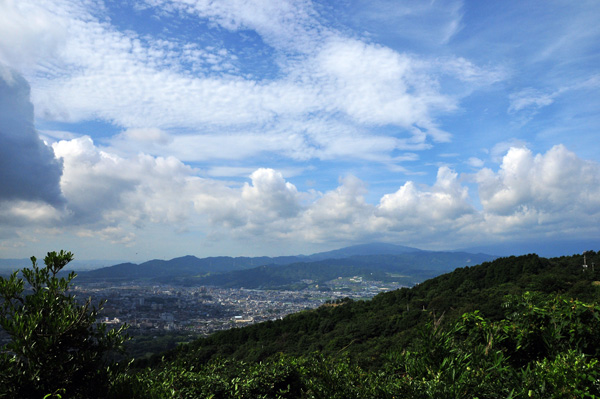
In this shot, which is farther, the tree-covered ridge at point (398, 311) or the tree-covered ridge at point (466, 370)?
the tree-covered ridge at point (398, 311)

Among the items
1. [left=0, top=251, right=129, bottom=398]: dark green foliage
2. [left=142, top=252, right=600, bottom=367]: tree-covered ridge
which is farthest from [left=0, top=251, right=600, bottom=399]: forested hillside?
[left=142, top=252, right=600, bottom=367]: tree-covered ridge

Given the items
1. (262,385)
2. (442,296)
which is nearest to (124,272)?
(442,296)

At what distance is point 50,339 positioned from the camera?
3.01m

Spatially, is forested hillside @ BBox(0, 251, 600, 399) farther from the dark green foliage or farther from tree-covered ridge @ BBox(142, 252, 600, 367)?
tree-covered ridge @ BBox(142, 252, 600, 367)

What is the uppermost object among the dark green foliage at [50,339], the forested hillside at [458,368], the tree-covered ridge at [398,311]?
the dark green foliage at [50,339]

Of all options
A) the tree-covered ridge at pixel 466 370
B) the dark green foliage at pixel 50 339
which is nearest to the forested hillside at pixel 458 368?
the tree-covered ridge at pixel 466 370

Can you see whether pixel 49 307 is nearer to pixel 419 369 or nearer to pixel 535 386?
pixel 419 369

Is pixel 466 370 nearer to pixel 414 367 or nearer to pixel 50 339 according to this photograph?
pixel 414 367

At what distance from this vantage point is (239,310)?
95.1 m

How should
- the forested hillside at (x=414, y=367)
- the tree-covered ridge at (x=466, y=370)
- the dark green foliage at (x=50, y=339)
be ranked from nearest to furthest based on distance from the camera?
the dark green foliage at (x=50, y=339)
the forested hillside at (x=414, y=367)
the tree-covered ridge at (x=466, y=370)

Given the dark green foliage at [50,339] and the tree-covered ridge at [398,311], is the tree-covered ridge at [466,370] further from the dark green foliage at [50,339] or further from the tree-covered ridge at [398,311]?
the tree-covered ridge at [398,311]

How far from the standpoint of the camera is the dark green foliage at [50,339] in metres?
2.90

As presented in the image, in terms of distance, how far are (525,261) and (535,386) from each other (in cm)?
4823

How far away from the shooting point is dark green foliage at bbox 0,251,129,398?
9.51 ft
